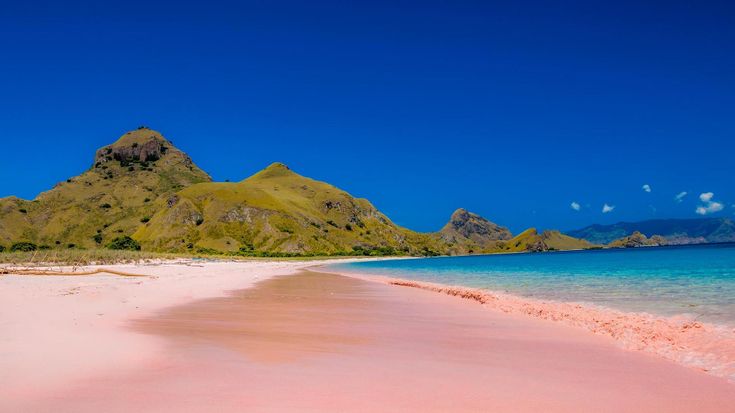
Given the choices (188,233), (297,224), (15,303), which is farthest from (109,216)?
(15,303)

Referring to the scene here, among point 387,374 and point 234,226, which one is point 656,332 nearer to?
point 387,374

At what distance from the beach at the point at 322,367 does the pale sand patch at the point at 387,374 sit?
2cm

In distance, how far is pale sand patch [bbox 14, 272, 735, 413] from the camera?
538cm

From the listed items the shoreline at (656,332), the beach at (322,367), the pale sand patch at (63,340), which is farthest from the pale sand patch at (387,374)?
the shoreline at (656,332)

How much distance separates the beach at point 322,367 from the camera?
545cm

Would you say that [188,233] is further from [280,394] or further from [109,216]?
[280,394]

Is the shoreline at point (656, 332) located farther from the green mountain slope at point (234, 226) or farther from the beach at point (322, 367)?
the green mountain slope at point (234, 226)

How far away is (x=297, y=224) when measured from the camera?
7092 inches

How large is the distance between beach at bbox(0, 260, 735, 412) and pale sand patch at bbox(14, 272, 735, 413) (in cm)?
2

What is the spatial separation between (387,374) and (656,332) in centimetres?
714

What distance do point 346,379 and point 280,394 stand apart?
1102 millimetres

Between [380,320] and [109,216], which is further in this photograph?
[109,216]

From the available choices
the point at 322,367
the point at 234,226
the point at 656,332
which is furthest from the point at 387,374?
the point at 234,226

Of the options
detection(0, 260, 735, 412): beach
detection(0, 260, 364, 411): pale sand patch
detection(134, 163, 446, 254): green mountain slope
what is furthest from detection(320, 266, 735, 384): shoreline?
detection(134, 163, 446, 254): green mountain slope
